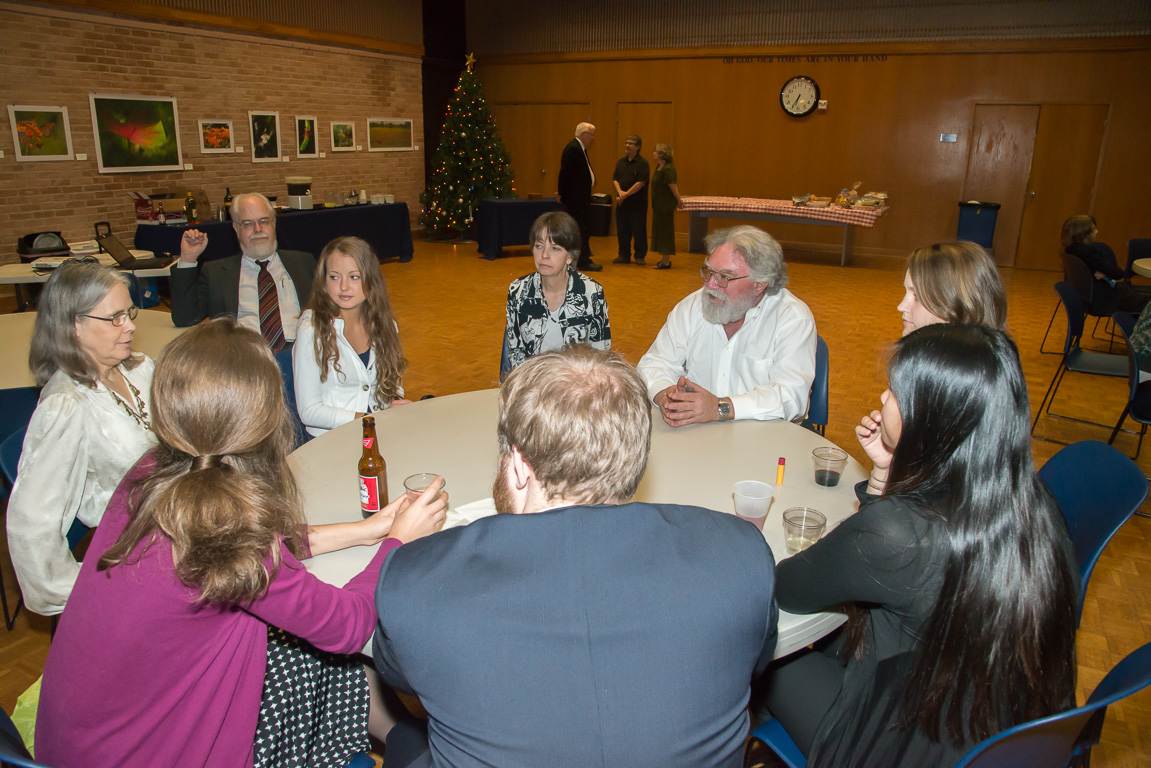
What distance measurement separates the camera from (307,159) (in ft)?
35.8

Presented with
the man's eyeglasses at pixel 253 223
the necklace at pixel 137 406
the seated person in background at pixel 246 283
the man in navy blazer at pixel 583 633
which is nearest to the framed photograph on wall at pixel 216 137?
the seated person in background at pixel 246 283

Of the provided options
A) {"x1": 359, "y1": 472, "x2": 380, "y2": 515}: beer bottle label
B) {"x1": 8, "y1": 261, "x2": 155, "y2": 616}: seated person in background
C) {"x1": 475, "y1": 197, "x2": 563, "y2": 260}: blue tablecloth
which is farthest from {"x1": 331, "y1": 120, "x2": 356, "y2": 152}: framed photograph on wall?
{"x1": 359, "y1": 472, "x2": 380, "y2": 515}: beer bottle label

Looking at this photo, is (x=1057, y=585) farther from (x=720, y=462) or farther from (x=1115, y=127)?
(x=1115, y=127)

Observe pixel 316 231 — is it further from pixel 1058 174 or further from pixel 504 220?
pixel 1058 174

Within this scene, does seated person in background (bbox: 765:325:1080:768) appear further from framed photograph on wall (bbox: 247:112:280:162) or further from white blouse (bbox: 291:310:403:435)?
framed photograph on wall (bbox: 247:112:280:162)

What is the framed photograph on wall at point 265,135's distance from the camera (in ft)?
33.0

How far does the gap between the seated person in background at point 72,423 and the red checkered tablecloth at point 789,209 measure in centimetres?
956

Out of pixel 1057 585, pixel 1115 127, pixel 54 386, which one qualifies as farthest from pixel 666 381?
pixel 1115 127

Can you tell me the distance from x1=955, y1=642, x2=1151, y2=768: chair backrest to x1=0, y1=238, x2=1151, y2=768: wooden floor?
0.77 m

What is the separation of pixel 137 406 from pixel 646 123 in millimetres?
11662

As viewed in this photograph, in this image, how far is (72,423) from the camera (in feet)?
6.40

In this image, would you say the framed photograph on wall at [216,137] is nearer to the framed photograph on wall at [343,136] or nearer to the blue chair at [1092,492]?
the framed photograph on wall at [343,136]

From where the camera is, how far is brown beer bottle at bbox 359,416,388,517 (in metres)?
1.83

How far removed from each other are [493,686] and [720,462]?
1.38 m
